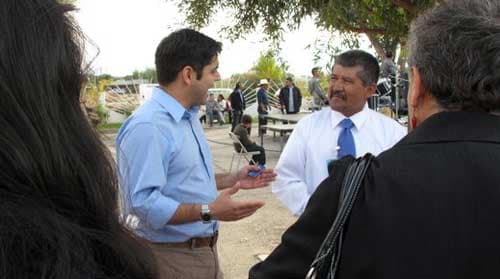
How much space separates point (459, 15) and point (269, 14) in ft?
7.65

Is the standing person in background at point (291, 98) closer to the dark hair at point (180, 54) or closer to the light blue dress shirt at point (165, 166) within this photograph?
the dark hair at point (180, 54)

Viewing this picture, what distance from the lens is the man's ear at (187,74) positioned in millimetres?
2637

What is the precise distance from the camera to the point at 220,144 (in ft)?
53.6

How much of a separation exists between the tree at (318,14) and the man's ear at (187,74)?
1.06 meters

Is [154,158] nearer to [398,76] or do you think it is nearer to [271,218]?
[271,218]

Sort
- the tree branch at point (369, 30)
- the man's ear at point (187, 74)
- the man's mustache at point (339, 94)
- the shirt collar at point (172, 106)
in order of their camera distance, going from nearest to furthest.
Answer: the shirt collar at point (172, 106) < the man's ear at point (187, 74) < the man's mustache at point (339, 94) < the tree branch at point (369, 30)

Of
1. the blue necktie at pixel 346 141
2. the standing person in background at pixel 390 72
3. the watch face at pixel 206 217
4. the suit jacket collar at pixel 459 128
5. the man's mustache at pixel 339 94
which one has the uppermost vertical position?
the standing person in background at pixel 390 72

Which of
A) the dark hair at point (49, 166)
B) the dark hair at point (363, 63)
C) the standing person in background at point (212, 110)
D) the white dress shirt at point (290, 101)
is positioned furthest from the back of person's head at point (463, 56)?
the standing person in background at point (212, 110)

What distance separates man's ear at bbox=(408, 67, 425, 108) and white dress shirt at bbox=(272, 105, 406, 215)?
1.60 meters

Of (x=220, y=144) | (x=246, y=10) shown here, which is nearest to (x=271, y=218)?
(x=246, y=10)

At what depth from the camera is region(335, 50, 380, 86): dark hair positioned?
3234 mm

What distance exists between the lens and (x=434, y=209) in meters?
1.25

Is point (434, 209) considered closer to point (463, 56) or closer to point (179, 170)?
point (463, 56)

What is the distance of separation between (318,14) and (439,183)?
2.44 meters
